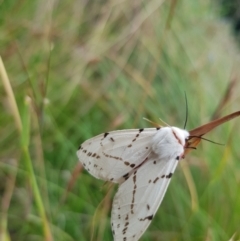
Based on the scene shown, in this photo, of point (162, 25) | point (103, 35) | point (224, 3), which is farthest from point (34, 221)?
point (224, 3)

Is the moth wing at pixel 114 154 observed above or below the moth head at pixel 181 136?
below

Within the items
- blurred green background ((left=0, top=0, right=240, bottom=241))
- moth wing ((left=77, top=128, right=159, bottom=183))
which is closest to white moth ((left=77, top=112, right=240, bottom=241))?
moth wing ((left=77, top=128, right=159, bottom=183))

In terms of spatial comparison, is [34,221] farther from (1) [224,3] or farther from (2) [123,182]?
(1) [224,3]

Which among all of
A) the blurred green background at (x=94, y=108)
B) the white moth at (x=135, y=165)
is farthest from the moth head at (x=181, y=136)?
the blurred green background at (x=94, y=108)

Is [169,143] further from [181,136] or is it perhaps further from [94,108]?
[94,108]

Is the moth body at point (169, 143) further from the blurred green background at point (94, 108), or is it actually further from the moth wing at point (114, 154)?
the blurred green background at point (94, 108)

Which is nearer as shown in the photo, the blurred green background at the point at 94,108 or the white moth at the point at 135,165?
the white moth at the point at 135,165
